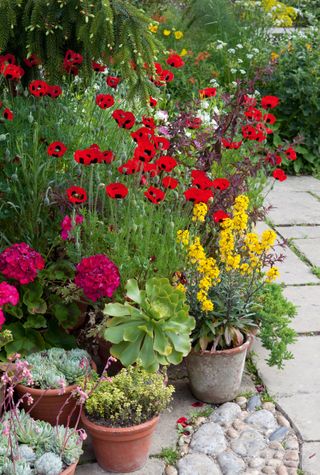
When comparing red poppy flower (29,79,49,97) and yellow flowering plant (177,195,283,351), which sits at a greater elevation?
red poppy flower (29,79,49,97)

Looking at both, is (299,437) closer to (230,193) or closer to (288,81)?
(230,193)

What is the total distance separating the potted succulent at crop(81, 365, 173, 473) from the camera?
2.87m

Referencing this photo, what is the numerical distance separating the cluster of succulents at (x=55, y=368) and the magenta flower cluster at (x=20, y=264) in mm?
322

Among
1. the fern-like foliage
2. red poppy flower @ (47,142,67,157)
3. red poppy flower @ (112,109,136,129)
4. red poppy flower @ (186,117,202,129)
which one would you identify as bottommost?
red poppy flower @ (186,117,202,129)

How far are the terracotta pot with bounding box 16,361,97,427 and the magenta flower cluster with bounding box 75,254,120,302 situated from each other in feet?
1.28

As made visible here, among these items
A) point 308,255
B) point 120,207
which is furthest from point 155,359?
point 308,255

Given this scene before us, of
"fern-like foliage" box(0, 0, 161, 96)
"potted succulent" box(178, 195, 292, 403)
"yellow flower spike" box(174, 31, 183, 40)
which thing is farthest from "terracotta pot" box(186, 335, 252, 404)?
"yellow flower spike" box(174, 31, 183, 40)

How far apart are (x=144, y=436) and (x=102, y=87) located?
257 cm

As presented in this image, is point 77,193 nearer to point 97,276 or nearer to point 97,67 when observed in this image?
point 97,276

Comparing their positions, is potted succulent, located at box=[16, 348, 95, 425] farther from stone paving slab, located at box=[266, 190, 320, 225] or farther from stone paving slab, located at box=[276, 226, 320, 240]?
stone paving slab, located at box=[266, 190, 320, 225]

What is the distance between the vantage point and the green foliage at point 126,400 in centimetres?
288

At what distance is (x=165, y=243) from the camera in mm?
3334

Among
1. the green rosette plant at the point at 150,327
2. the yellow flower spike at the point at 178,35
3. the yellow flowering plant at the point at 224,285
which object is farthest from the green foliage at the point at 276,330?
the yellow flower spike at the point at 178,35

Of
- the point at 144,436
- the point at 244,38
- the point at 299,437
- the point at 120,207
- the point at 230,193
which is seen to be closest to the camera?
the point at 144,436
